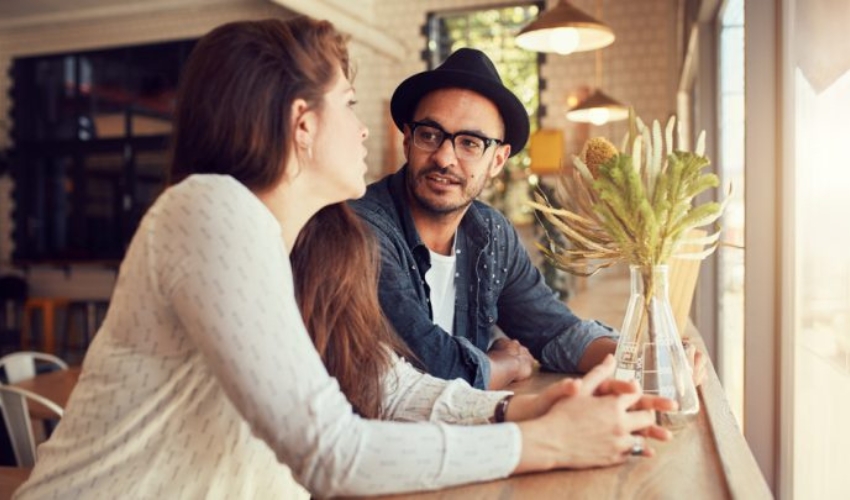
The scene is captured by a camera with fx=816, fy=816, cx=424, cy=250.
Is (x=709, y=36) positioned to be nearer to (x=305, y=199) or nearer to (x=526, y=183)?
Answer: (x=305, y=199)

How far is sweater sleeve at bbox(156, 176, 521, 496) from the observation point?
1.01m

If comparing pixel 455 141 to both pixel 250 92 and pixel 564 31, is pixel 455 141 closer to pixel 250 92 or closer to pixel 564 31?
pixel 250 92

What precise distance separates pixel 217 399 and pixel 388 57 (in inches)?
333

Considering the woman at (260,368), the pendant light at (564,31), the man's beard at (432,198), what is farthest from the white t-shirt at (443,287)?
the pendant light at (564,31)

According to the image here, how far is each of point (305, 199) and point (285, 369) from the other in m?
0.39

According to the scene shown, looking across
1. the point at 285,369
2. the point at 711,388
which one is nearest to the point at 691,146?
the point at 711,388

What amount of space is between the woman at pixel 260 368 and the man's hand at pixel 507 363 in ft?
1.28

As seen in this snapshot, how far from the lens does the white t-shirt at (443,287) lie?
2133mm

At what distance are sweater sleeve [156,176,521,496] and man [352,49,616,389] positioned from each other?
0.77m

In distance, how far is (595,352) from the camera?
1939mm

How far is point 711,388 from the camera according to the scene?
1.67 m

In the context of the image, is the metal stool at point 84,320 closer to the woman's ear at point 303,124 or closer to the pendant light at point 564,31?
the pendant light at point 564,31

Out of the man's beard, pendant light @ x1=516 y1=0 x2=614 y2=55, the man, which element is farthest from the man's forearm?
pendant light @ x1=516 y1=0 x2=614 y2=55

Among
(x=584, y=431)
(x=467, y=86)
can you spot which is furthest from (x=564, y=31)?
(x=584, y=431)
